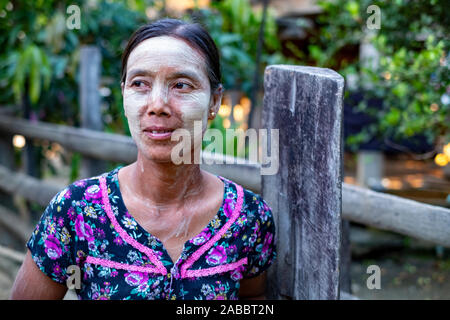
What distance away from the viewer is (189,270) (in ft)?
4.76

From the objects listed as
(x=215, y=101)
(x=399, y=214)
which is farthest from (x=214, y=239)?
(x=399, y=214)

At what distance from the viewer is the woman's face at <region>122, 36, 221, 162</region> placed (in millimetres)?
1393

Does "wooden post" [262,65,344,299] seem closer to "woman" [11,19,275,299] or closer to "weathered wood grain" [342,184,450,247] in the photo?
"woman" [11,19,275,299]

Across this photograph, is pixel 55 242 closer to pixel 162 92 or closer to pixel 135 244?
pixel 135 244

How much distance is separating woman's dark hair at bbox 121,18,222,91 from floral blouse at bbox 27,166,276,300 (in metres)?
0.39

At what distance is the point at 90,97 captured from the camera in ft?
12.3

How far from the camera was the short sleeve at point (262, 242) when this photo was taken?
1576 mm

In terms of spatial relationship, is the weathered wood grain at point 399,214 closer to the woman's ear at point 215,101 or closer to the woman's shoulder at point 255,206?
the woman's shoulder at point 255,206

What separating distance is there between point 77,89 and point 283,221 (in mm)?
3360

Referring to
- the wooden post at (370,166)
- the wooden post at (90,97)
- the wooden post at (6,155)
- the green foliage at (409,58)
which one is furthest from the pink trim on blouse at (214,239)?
the wooden post at (370,166)

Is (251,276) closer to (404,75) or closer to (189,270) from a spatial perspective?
(189,270)

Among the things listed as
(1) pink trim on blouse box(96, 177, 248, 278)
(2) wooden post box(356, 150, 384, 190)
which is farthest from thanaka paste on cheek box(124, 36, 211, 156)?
(2) wooden post box(356, 150, 384, 190)

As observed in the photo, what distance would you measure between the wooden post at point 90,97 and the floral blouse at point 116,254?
224 centimetres
